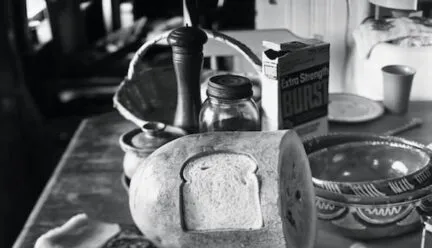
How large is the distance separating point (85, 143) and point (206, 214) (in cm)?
66

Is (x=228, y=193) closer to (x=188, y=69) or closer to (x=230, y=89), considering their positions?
(x=230, y=89)

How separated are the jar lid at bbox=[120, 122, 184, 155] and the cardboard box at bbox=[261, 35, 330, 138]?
20 centimetres

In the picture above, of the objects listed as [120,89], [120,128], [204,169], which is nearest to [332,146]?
[204,169]

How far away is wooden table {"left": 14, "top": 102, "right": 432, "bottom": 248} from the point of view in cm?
108

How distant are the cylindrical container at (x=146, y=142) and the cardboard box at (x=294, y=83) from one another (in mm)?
191

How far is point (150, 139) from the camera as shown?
114 centimetres

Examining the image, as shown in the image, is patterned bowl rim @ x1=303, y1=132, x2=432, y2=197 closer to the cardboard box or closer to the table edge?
the cardboard box

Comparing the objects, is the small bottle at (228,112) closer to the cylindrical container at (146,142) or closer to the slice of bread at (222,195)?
the cylindrical container at (146,142)

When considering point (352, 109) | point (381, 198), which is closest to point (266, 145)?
point (381, 198)

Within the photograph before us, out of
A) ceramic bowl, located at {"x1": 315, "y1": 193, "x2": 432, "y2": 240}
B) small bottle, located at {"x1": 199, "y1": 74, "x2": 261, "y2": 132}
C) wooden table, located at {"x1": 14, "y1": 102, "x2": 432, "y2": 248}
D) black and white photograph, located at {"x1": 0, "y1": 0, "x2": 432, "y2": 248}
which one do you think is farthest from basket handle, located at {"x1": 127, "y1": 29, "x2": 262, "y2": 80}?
ceramic bowl, located at {"x1": 315, "y1": 193, "x2": 432, "y2": 240}

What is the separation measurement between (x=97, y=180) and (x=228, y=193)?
1.52ft

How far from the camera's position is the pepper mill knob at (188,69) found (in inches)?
44.5

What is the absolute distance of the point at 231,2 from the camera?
2721mm

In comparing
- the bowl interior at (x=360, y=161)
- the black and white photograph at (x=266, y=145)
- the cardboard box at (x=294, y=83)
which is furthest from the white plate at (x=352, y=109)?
the bowl interior at (x=360, y=161)
